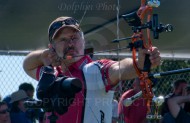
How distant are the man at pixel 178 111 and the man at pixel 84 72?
2548 millimetres

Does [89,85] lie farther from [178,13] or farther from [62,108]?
[178,13]

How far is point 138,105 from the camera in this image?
20.4ft

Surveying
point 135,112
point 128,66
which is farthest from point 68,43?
point 135,112

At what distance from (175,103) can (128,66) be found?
2.92 metres

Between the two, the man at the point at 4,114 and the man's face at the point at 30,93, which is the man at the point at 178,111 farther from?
the man's face at the point at 30,93

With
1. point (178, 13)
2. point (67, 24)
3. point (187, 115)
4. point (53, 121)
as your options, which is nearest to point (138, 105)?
point (187, 115)

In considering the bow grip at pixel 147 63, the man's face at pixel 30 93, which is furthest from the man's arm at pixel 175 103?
the bow grip at pixel 147 63

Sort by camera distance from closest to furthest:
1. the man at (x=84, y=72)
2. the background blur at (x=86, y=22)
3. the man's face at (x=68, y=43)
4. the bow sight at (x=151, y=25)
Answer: the bow sight at (x=151, y=25) < the man at (x=84, y=72) < the man's face at (x=68, y=43) < the background blur at (x=86, y=22)

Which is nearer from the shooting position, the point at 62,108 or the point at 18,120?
the point at 62,108

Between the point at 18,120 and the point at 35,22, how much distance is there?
1.15m

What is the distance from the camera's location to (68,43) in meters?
3.92

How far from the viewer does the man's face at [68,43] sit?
3.84 metres

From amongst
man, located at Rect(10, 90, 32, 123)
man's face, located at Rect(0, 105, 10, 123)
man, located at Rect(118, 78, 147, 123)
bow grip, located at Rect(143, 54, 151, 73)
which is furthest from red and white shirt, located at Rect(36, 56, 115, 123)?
man, located at Rect(10, 90, 32, 123)

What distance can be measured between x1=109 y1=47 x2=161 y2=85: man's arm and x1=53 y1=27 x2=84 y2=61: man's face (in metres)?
0.26
